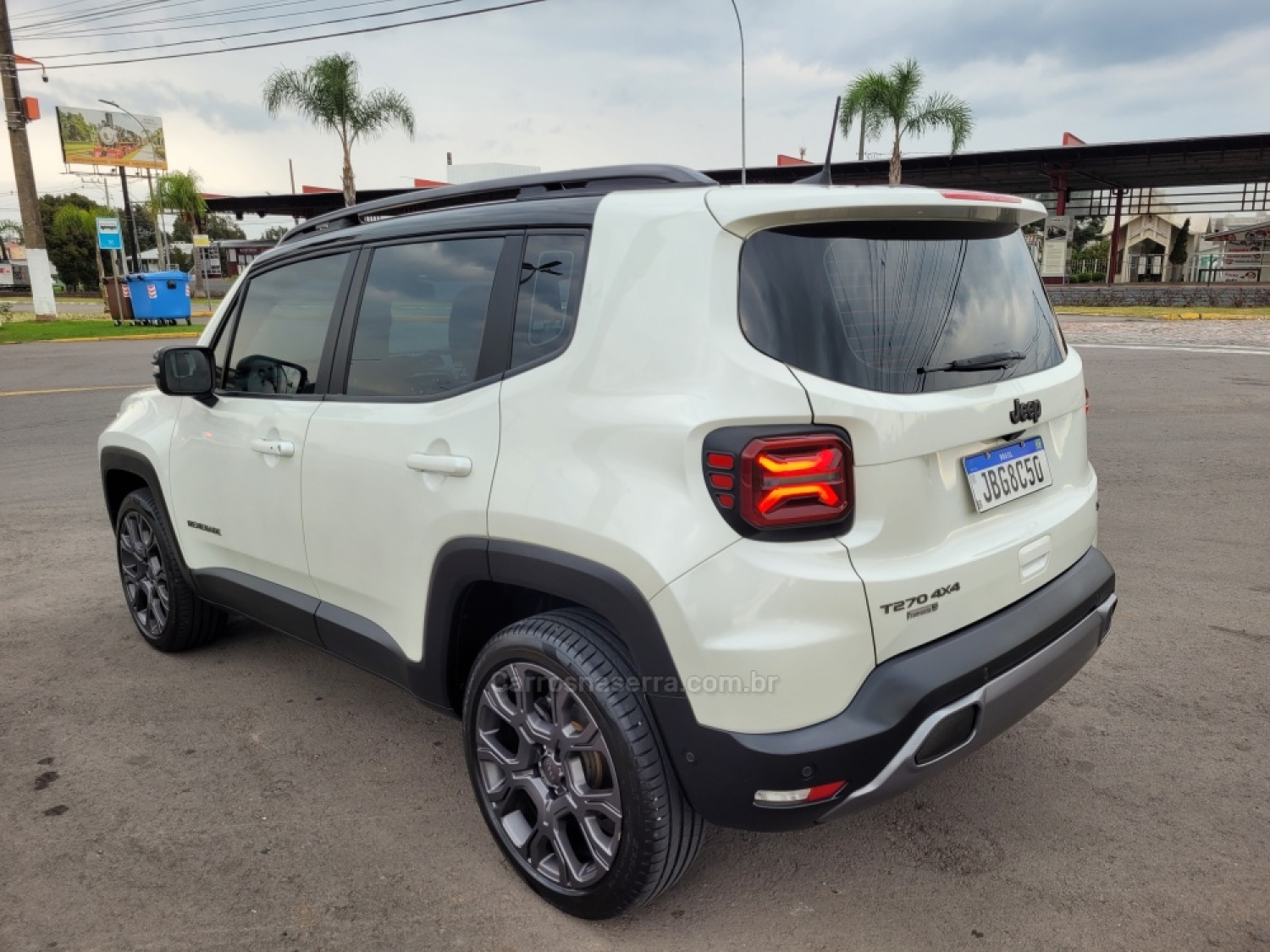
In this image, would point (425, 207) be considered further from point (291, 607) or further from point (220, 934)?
point (220, 934)

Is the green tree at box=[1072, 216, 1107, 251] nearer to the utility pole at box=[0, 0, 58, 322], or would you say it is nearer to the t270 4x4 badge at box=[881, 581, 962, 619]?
the utility pole at box=[0, 0, 58, 322]

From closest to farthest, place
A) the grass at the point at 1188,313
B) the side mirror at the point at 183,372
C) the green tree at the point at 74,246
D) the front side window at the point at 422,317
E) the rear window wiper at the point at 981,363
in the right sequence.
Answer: the rear window wiper at the point at 981,363 < the front side window at the point at 422,317 < the side mirror at the point at 183,372 < the grass at the point at 1188,313 < the green tree at the point at 74,246

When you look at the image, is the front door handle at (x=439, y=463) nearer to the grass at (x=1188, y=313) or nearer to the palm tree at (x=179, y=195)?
the grass at (x=1188, y=313)

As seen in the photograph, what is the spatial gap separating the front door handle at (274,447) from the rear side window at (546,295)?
1007mm

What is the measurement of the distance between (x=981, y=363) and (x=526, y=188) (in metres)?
1.34

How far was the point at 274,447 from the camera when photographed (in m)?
3.02

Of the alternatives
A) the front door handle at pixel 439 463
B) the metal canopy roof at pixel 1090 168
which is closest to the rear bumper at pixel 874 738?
the front door handle at pixel 439 463

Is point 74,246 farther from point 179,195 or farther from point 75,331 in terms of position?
point 75,331

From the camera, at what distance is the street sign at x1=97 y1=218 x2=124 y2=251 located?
31656mm

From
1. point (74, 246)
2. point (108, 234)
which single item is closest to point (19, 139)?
point (108, 234)

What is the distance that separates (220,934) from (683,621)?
1456mm

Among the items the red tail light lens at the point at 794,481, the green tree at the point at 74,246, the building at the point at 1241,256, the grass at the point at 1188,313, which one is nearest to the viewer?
the red tail light lens at the point at 794,481

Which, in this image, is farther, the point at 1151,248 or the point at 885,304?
the point at 1151,248

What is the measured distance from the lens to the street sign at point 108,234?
3166cm
